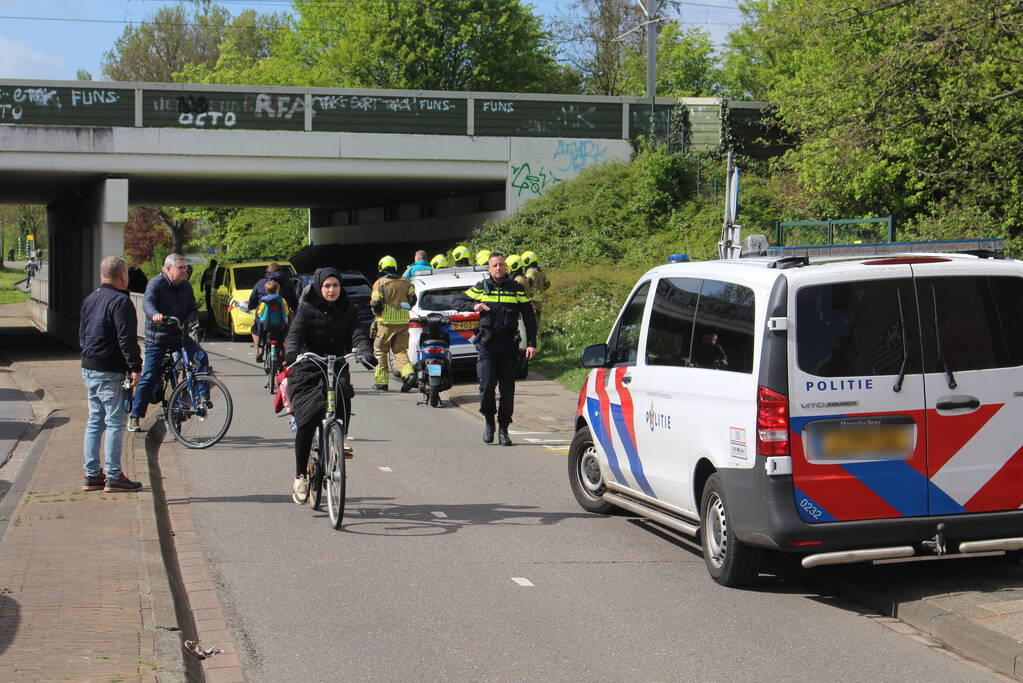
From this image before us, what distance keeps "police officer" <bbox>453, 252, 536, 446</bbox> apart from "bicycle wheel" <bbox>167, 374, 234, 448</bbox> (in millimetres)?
2696

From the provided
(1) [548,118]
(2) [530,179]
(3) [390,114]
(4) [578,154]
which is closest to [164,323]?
(3) [390,114]

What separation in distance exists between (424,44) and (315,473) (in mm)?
46581

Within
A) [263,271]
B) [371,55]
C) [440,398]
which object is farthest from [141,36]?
[440,398]

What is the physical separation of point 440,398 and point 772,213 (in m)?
16.1

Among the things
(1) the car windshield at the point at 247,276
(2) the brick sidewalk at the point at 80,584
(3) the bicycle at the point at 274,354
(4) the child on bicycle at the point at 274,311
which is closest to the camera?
(2) the brick sidewalk at the point at 80,584

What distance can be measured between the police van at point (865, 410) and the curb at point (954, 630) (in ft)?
0.98

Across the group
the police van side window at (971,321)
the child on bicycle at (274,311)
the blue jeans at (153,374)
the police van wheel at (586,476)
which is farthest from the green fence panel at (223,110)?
the police van side window at (971,321)

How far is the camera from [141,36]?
3295 inches

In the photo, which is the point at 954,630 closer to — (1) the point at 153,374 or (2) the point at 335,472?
(2) the point at 335,472

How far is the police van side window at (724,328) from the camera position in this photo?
691 cm

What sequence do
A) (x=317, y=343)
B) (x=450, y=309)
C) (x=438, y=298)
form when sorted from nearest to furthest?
1. (x=317, y=343)
2. (x=450, y=309)
3. (x=438, y=298)

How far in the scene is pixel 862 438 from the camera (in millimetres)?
6688

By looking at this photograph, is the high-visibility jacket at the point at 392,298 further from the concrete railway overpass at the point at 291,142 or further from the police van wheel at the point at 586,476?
the concrete railway overpass at the point at 291,142

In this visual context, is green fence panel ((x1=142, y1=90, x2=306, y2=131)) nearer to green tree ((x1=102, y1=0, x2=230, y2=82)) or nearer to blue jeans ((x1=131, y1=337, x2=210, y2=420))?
blue jeans ((x1=131, y1=337, x2=210, y2=420))
